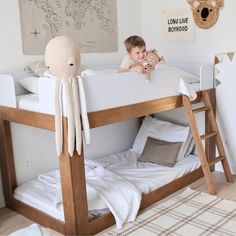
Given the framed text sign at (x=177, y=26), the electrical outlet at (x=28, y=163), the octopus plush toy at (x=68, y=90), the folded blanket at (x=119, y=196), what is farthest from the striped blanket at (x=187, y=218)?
the framed text sign at (x=177, y=26)

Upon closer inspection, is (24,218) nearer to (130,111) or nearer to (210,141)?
(130,111)

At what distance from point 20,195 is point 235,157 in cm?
200

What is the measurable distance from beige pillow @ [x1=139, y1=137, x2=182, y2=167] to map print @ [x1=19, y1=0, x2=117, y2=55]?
1.05 metres

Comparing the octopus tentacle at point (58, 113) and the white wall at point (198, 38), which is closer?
the octopus tentacle at point (58, 113)

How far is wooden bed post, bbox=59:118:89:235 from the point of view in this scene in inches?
79.3

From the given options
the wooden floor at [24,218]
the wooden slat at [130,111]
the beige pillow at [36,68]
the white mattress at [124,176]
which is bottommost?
the wooden floor at [24,218]

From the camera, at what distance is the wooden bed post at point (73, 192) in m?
2.01

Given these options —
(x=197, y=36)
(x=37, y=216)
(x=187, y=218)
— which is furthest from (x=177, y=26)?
(x=37, y=216)

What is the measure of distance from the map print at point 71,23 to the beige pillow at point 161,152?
3.45 ft

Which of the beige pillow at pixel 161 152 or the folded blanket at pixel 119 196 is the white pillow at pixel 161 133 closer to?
the beige pillow at pixel 161 152

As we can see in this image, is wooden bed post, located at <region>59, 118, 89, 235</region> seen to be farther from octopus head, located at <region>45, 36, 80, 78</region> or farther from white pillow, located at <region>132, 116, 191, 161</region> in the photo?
white pillow, located at <region>132, 116, 191, 161</region>

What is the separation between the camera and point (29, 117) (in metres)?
2.25

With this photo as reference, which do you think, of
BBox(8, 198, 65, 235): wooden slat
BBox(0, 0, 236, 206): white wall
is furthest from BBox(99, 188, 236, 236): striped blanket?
BBox(0, 0, 236, 206): white wall

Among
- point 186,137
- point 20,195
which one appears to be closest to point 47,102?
point 20,195
